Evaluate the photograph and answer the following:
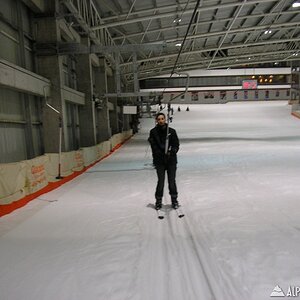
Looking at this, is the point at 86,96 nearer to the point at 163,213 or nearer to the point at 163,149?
the point at 163,149

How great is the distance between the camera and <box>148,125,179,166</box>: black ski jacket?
200 inches

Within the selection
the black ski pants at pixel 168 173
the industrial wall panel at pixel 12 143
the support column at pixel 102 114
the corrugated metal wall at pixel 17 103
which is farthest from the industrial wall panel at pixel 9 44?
the support column at pixel 102 114

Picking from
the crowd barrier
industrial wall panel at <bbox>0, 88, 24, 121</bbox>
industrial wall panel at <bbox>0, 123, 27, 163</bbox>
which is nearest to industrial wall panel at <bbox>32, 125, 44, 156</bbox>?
industrial wall panel at <bbox>0, 123, 27, 163</bbox>

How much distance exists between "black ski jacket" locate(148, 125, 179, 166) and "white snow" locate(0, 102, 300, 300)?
3.05ft

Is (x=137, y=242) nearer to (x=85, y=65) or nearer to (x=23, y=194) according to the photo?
(x=23, y=194)

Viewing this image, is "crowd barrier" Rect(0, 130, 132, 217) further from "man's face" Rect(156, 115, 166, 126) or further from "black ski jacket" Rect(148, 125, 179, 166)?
"man's face" Rect(156, 115, 166, 126)

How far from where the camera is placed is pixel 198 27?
18984 millimetres

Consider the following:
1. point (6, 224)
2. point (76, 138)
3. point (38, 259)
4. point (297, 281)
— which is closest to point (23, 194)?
point (6, 224)

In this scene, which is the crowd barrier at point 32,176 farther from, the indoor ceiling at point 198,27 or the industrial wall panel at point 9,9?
the indoor ceiling at point 198,27

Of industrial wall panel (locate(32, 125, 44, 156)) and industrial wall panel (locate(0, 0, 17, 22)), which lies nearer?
industrial wall panel (locate(0, 0, 17, 22))

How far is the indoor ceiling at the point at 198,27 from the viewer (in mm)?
14148

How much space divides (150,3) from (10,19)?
23.4 ft

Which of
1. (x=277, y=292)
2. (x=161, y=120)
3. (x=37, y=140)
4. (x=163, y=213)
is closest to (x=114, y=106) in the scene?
(x=37, y=140)

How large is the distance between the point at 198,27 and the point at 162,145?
52.9 ft
